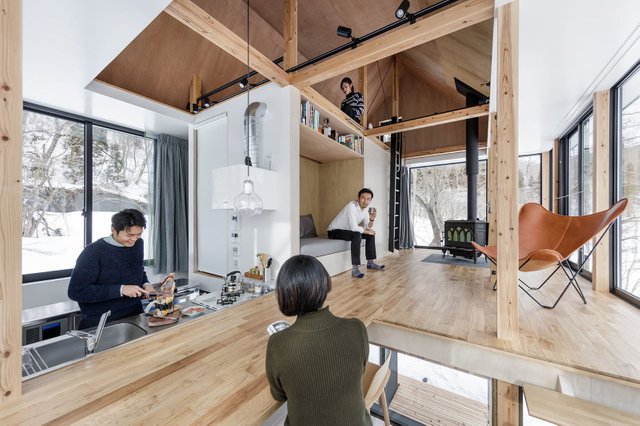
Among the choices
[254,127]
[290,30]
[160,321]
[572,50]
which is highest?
[290,30]

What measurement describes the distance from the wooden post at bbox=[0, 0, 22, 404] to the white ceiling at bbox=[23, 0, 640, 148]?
1.04 m

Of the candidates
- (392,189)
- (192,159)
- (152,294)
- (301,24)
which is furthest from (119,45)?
(392,189)

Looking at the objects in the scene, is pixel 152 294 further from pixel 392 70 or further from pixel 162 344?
pixel 392 70

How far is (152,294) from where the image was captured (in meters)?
1.88

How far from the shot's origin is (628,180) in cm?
229

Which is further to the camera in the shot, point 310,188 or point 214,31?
point 310,188

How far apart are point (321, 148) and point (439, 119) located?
184cm

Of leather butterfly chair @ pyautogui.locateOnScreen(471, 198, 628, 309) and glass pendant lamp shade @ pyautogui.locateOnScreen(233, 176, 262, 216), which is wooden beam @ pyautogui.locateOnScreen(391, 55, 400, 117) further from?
glass pendant lamp shade @ pyautogui.locateOnScreen(233, 176, 262, 216)

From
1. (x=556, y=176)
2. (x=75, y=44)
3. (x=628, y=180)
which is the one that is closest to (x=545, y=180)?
(x=556, y=176)

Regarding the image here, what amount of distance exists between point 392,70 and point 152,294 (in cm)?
621

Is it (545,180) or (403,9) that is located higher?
(403,9)

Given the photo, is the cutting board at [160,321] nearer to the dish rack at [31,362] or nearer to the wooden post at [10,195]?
the dish rack at [31,362]

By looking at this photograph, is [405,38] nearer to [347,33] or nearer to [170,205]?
[347,33]

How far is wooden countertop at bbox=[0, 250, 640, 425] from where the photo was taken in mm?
917
